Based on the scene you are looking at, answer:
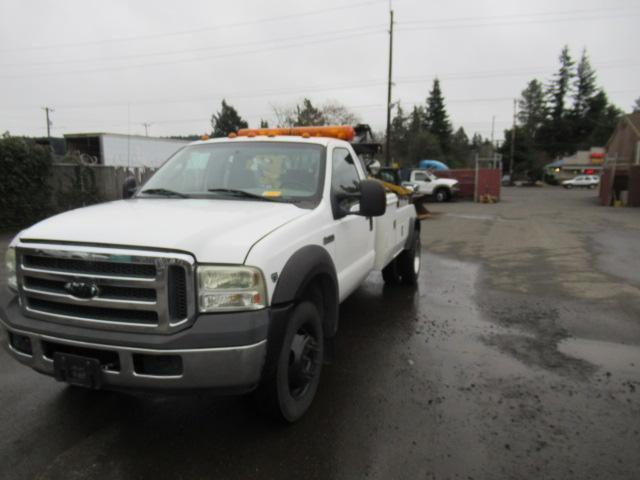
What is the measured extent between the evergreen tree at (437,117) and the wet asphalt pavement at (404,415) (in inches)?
2679

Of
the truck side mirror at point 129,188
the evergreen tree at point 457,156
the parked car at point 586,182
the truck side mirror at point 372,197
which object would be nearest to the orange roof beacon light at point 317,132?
the truck side mirror at point 129,188

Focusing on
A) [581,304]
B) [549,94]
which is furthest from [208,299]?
[549,94]

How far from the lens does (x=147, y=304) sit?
2.46 metres

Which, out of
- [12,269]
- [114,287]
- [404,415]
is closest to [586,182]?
[404,415]

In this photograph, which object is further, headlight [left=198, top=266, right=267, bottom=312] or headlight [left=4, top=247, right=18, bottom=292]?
headlight [left=4, top=247, right=18, bottom=292]

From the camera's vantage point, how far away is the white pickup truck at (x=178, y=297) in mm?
2441

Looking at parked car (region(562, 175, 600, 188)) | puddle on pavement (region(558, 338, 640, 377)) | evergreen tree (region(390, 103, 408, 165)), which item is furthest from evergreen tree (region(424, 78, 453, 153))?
puddle on pavement (region(558, 338, 640, 377))

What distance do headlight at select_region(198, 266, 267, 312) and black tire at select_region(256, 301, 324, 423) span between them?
0.38 m

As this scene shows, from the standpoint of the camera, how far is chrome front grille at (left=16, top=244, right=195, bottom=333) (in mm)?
2443

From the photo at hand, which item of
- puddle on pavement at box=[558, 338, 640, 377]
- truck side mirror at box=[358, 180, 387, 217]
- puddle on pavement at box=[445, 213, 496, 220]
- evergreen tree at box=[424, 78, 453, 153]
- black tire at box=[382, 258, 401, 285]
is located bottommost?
puddle on pavement at box=[445, 213, 496, 220]

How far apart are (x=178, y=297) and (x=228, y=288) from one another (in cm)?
27

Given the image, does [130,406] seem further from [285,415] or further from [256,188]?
[256,188]

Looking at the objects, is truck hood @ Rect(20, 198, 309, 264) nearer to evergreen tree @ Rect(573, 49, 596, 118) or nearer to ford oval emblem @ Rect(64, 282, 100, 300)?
ford oval emblem @ Rect(64, 282, 100, 300)

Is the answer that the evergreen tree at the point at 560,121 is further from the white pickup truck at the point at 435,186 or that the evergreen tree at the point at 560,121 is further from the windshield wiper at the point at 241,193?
the windshield wiper at the point at 241,193
